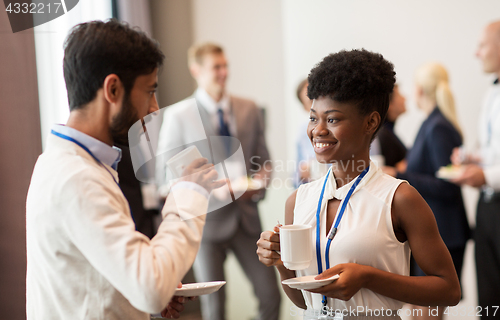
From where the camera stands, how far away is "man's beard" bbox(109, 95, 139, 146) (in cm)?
87

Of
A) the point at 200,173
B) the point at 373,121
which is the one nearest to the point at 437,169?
the point at 373,121

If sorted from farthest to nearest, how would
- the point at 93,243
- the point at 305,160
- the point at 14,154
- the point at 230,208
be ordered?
the point at 305,160 → the point at 230,208 → the point at 14,154 → the point at 93,243

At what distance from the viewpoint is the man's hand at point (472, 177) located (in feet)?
8.37

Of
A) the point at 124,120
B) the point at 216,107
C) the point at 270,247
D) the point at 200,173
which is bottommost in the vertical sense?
the point at 270,247

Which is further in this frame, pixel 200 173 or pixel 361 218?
pixel 361 218

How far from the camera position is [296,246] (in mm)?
999

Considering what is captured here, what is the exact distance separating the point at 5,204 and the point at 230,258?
91.1 inches

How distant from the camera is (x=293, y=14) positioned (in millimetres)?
3709

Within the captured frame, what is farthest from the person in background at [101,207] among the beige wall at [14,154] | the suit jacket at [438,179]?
the suit jacket at [438,179]

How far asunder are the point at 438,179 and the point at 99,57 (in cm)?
259

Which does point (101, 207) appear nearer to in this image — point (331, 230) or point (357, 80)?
point (331, 230)

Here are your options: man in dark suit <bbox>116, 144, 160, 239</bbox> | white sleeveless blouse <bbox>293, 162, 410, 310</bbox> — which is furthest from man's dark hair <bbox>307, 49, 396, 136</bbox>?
man in dark suit <bbox>116, 144, 160, 239</bbox>

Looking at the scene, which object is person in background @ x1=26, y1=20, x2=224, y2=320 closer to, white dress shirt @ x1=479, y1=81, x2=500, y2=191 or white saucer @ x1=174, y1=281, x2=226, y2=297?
white saucer @ x1=174, y1=281, x2=226, y2=297

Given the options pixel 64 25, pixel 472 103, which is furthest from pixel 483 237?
pixel 64 25
